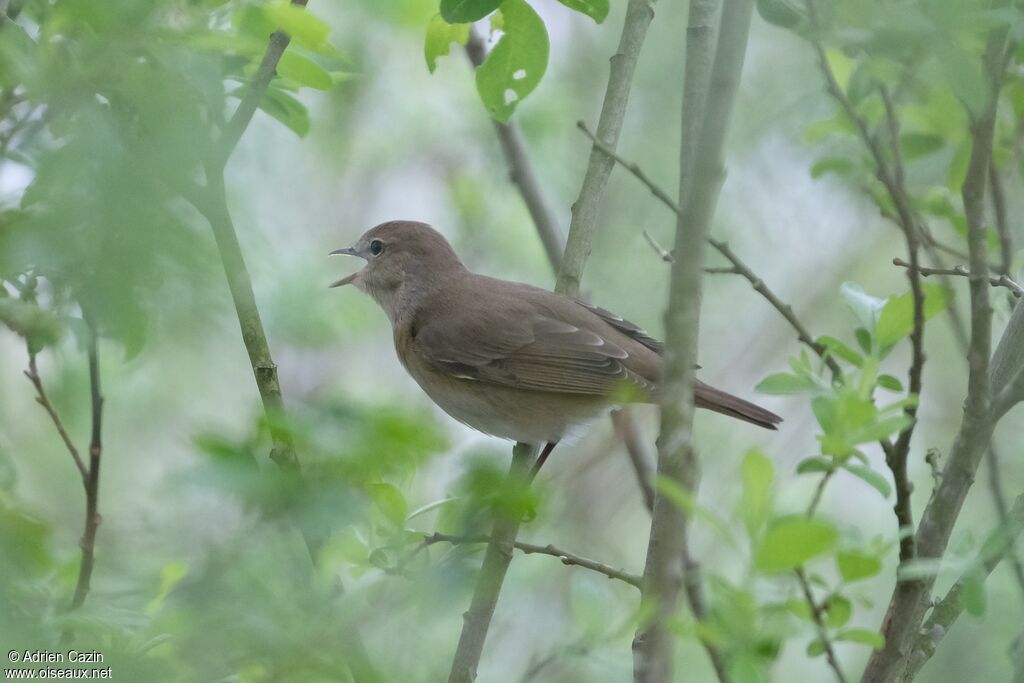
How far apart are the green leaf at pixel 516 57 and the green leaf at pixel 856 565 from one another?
5.53 feet

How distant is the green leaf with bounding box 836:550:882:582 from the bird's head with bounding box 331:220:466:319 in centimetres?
375

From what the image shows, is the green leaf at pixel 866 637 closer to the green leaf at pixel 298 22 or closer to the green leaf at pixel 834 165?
the green leaf at pixel 298 22

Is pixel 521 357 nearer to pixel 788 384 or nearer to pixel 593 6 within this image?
pixel 593 6

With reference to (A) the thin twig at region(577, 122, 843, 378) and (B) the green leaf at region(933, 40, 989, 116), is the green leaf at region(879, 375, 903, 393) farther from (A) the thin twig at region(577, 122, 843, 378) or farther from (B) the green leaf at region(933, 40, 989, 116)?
(B) the green leaf at region(933, 40, 989, 116)

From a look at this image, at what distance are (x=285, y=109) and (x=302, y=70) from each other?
23cm

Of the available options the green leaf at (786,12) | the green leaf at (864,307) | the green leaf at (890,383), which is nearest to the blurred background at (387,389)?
the green leaf at (890,383)

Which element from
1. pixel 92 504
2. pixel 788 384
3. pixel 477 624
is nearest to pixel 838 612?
pixel 788 384

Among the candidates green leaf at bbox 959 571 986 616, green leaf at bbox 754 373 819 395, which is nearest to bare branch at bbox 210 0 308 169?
green leaf at bbox 754 373 819 395

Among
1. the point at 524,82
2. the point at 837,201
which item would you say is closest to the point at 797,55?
the point at 837,201

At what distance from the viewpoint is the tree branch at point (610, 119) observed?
11.7ft

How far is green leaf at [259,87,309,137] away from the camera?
9.84ft

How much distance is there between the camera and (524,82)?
2.99 metres

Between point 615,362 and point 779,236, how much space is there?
3.70 meters

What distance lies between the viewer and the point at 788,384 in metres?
2.32
